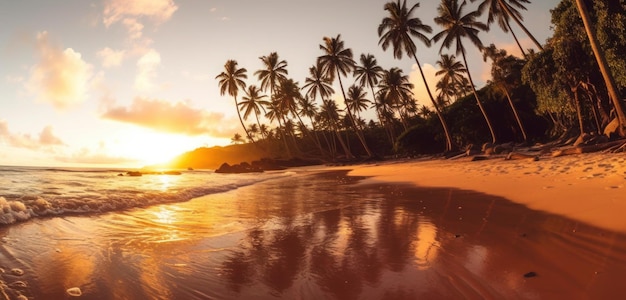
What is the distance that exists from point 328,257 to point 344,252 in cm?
26

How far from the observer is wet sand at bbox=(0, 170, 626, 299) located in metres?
2.73

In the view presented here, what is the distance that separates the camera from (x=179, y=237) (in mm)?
5020

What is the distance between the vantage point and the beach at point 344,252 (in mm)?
2754

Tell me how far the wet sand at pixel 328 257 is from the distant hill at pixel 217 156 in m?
75.9

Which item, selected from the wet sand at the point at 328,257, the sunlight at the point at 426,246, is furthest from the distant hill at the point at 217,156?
the sunlight at the point at 426,246

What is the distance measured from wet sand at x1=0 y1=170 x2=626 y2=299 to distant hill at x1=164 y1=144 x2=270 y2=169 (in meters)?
75.9

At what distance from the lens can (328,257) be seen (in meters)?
3.75

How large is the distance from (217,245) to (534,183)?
7.81 metres

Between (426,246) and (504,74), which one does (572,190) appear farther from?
(504,74)

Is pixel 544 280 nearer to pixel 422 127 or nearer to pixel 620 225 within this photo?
pixel 620 225

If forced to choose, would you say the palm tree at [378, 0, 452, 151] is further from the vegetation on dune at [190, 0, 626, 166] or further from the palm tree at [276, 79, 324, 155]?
the palm tree at [276, 79, 324, 155]

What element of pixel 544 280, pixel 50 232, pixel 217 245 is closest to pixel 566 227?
pixel 544 280

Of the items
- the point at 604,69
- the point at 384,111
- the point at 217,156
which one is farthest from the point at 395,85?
the point at 217,156

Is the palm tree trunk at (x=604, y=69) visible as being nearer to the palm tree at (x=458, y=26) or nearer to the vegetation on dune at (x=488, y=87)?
the vegetation on dune at (x=488, y=87)
